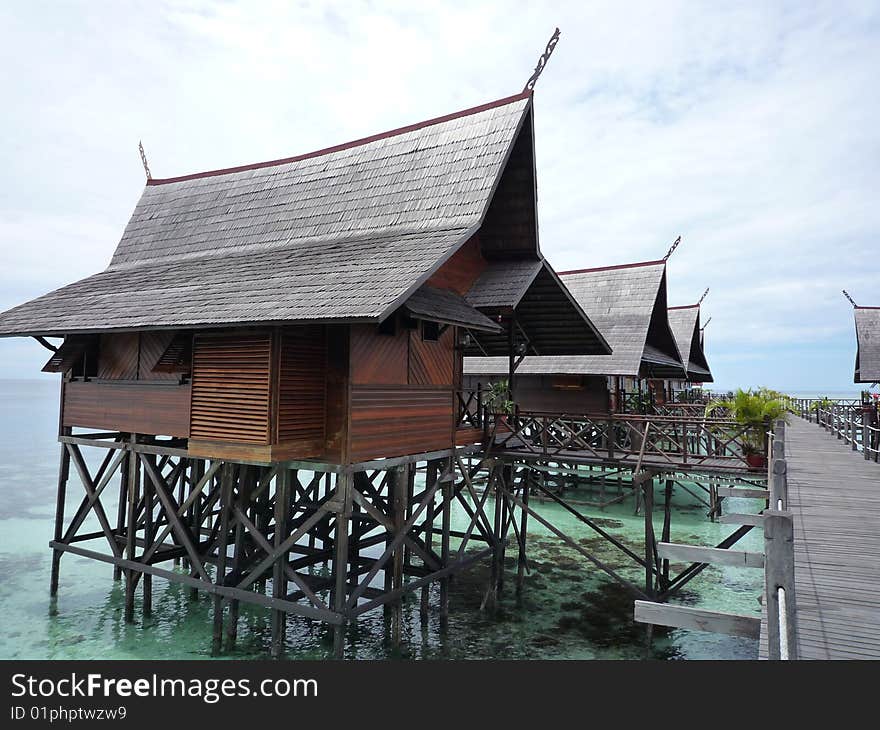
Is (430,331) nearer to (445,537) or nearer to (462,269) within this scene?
(462,269)

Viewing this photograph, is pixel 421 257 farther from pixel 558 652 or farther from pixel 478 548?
pixel 478 548

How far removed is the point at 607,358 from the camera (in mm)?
18297

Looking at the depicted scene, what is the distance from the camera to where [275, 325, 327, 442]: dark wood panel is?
8.48 metres

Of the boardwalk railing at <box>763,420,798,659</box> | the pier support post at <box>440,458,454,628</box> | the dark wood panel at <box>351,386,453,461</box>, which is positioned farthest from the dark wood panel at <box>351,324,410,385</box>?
the boardwalk railing at <box>763,420,798,659</box>

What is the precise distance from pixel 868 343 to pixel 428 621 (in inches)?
1062

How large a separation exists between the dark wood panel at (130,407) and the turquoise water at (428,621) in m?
3.60

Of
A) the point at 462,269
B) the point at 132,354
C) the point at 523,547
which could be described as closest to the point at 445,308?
the point at 462,269

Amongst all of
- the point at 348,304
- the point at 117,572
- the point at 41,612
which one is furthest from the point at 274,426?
the point at 117,572

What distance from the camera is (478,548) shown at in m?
16.4

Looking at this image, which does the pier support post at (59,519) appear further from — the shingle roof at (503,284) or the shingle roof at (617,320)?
the shingle roof at (617,320)

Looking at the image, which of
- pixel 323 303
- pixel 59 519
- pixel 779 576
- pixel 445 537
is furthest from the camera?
pixel 59 519

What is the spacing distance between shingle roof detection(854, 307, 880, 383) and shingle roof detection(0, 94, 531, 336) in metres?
23.2

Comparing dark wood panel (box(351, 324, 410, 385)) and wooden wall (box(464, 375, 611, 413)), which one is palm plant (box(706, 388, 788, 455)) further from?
wooden wall (box(464, 375, 611, 413))

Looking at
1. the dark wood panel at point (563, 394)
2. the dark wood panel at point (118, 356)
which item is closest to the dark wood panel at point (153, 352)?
the dark wood panel at point (118, 356)
